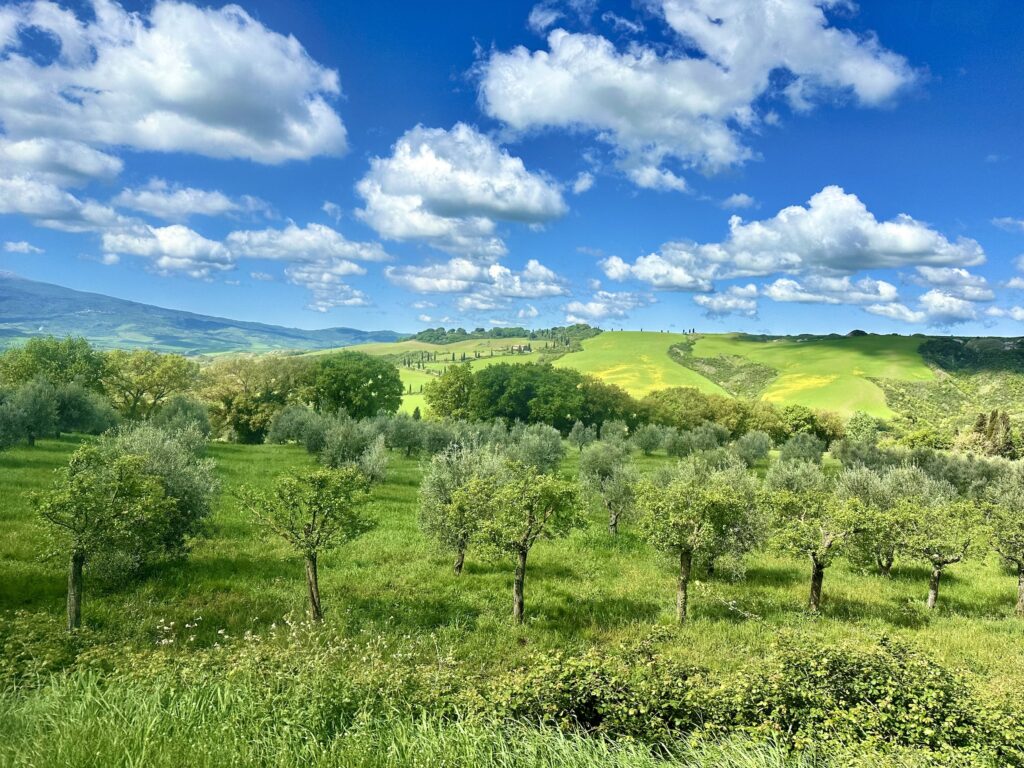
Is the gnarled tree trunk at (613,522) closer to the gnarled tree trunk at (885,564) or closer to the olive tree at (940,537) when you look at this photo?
the gnarled tree trunk at (885,564)

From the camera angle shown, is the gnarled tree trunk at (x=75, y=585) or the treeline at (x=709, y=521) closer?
the gnarled tree trunk at (x=75, y=585)

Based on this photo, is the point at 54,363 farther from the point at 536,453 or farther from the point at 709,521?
the point at 709,521

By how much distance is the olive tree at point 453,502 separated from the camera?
930 inches

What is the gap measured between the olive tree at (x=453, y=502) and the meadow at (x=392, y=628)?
1.58 meters

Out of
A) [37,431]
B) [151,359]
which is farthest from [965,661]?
[151,359]

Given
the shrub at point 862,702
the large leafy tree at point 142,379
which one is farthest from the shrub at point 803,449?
the large leafy tree at point 142,379

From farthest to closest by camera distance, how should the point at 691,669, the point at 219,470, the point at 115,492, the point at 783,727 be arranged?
the point at 219,470, the point at 115,492, the point at 691,669, the point at 783,727

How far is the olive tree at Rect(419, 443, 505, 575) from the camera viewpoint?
77.5 ft

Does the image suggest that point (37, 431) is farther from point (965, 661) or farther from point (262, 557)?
point (965, 661)

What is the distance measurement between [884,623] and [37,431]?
66.2 metres

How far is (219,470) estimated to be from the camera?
4325cm

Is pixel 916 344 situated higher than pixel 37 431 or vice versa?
pixel 916 344

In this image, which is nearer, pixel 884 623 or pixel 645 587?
pixel 884 623

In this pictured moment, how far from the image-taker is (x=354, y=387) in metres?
80.6
